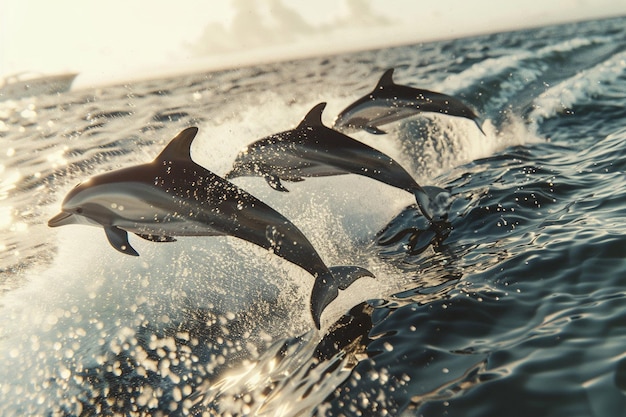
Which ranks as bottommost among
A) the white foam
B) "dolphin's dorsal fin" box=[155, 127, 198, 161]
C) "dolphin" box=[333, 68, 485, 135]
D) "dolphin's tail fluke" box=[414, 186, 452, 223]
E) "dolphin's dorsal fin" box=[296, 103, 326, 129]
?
the white foam

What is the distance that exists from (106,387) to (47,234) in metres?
7.93

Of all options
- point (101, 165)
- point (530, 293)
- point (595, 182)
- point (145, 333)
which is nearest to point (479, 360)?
point (530, 293)

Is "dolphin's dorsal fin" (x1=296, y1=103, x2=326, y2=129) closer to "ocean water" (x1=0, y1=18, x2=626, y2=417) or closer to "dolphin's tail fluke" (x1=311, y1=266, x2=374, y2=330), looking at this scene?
"ocean water" (x1=0, y1=18, x2=626, y2=417)

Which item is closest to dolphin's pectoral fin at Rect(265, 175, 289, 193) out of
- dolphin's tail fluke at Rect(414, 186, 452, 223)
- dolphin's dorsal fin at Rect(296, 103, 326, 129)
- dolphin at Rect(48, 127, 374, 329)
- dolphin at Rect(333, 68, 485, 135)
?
dolphin's dorsal fin at Rect(296, 103, 326, 129)

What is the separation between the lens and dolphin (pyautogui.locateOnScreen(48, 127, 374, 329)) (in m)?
6.48

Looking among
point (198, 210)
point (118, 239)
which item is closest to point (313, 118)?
point (198, 210)

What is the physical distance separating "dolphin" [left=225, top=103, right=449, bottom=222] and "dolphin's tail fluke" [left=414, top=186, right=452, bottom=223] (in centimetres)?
2

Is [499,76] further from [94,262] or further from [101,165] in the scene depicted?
[94,262]

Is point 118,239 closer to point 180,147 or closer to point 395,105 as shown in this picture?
point 180,147

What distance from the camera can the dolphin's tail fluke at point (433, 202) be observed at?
8797 millimetres

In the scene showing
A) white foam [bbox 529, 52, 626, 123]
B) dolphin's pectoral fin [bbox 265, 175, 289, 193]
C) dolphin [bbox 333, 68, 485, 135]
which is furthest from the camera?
white foam [bbox 529, 52, 626, 123]

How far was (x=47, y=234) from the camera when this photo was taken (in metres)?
13.1

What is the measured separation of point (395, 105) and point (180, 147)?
5.74 meters

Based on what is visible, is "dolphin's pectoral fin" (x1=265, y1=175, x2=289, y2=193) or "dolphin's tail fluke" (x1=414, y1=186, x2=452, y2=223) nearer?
"dolphin's pectoral fin" (x1=265, y1=175, x2=289, y2=193)
